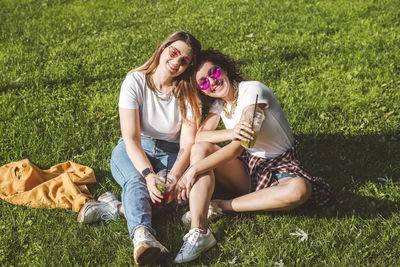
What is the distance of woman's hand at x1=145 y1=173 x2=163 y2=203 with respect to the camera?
9.26ft

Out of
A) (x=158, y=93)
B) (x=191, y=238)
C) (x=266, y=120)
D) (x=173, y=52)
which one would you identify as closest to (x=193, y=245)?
(x=191, y=238)

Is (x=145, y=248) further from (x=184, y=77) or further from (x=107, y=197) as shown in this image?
(x=184, y=77)

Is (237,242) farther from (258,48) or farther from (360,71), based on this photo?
(258,48)

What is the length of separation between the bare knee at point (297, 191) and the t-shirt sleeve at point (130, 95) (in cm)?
147

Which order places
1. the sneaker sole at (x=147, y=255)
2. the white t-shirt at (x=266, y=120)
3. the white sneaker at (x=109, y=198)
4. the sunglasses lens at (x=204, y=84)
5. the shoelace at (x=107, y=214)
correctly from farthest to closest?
1. the white sneaker at (x=109, y=198)
2. the shoelace at (x=107, y=214)
3. the sunglasses lens at (x=204, y=84)
4. the white t-shirt at (x=266, y=120)
5. the sneaker sole at (x=147, y=255)

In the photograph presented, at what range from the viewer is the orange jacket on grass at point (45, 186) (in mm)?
3271

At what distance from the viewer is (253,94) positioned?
2896 mm

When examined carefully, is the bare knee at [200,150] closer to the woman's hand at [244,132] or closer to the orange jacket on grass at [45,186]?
the woman's hand at [244,132]

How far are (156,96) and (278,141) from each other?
1154 millimetres

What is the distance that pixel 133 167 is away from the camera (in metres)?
3.18

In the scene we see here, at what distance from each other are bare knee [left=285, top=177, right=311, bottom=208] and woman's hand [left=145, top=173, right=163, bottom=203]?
3.27 ft

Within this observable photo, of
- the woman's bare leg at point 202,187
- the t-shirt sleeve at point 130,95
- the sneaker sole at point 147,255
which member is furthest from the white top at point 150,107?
the sneaker sole at point 147,255

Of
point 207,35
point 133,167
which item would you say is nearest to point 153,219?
point 133,167

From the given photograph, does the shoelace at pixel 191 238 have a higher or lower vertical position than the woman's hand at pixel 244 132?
lower
